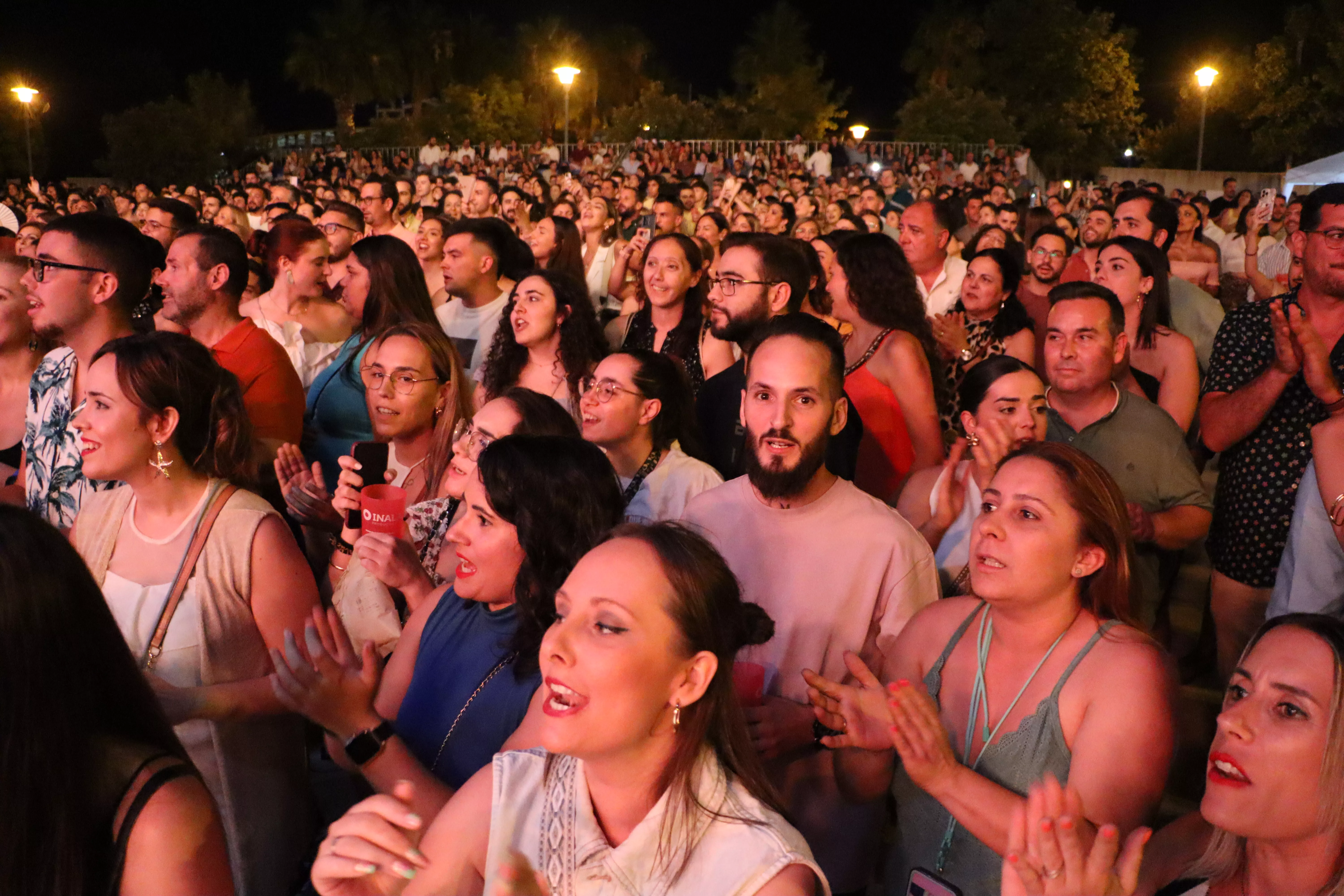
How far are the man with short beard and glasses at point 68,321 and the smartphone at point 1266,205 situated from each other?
590 cm

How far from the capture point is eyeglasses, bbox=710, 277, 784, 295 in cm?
Result: 452

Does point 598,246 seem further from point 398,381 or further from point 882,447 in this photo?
point 882,447

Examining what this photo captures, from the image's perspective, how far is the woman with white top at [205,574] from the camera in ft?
8.64

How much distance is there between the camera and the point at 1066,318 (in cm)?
366

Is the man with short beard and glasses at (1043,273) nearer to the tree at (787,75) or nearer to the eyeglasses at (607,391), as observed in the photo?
the eyeglasses at (607,391)

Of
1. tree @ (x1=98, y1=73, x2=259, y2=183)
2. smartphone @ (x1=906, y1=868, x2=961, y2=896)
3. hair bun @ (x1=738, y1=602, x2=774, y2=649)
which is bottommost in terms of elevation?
smartphone @ (x1=906, y1=868, x2=961, y2=896)

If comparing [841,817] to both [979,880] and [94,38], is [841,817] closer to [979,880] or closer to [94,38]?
[979,880]

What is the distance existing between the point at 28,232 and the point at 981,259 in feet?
19.1

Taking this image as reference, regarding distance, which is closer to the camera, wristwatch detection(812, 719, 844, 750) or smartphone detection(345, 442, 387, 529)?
wristwatch detection(812, 719, 844, 750)

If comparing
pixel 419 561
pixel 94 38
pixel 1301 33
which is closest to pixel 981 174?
pixel 1301 33

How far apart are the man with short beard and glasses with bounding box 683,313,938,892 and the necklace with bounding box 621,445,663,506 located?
1.66 ft

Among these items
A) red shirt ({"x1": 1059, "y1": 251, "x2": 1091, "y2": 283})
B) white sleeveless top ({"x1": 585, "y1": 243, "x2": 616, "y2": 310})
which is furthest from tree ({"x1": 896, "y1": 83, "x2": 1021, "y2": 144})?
red shirt ({"x1": 1059, "y1": 251, "x2": 1091, "y2": 283})

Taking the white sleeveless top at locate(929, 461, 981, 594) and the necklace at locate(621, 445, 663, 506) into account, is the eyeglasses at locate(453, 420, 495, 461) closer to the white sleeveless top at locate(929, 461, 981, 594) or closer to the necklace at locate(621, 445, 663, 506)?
the necklace at locate(621, 445, 663, 506)

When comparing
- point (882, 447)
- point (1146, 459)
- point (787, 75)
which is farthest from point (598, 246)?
point (787, 75)
